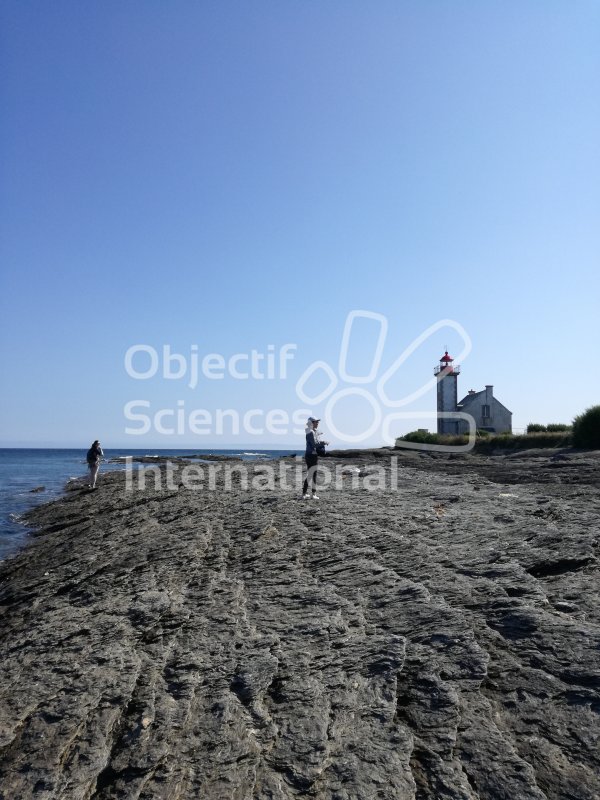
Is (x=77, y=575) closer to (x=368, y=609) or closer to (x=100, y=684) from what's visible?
(x=100, y=684)

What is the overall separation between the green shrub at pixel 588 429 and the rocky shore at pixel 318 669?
29136 mm

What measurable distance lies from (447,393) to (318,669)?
194 feet

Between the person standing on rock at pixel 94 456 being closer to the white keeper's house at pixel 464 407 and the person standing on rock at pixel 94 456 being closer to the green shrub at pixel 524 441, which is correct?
the green shrub at pixel 524 441

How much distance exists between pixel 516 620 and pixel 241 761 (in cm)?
308

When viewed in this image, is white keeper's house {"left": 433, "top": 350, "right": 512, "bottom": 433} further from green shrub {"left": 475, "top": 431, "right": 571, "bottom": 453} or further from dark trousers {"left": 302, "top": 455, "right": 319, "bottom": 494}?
dark trousers {"left": 302, "top": 455, "right": 319, "bottom": 494}

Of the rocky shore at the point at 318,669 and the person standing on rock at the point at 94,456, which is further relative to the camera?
the person standing on rock at the point at 94,456

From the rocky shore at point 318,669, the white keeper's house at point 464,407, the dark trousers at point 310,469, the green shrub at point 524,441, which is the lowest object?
the rocky shore at point 318,669

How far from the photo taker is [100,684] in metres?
4.96

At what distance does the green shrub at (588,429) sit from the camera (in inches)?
1400

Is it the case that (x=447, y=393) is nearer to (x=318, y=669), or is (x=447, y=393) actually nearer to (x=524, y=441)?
(x=524, y=441)

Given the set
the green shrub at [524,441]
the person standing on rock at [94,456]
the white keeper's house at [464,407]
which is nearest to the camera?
the person standing on rock at [94,456]

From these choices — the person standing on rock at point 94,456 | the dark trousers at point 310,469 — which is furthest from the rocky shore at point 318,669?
the person standing on rock at point 94,456

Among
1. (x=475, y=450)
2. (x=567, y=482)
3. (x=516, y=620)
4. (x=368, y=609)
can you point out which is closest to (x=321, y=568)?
(x=368, y=609)

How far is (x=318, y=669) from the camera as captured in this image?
4.93 meters
